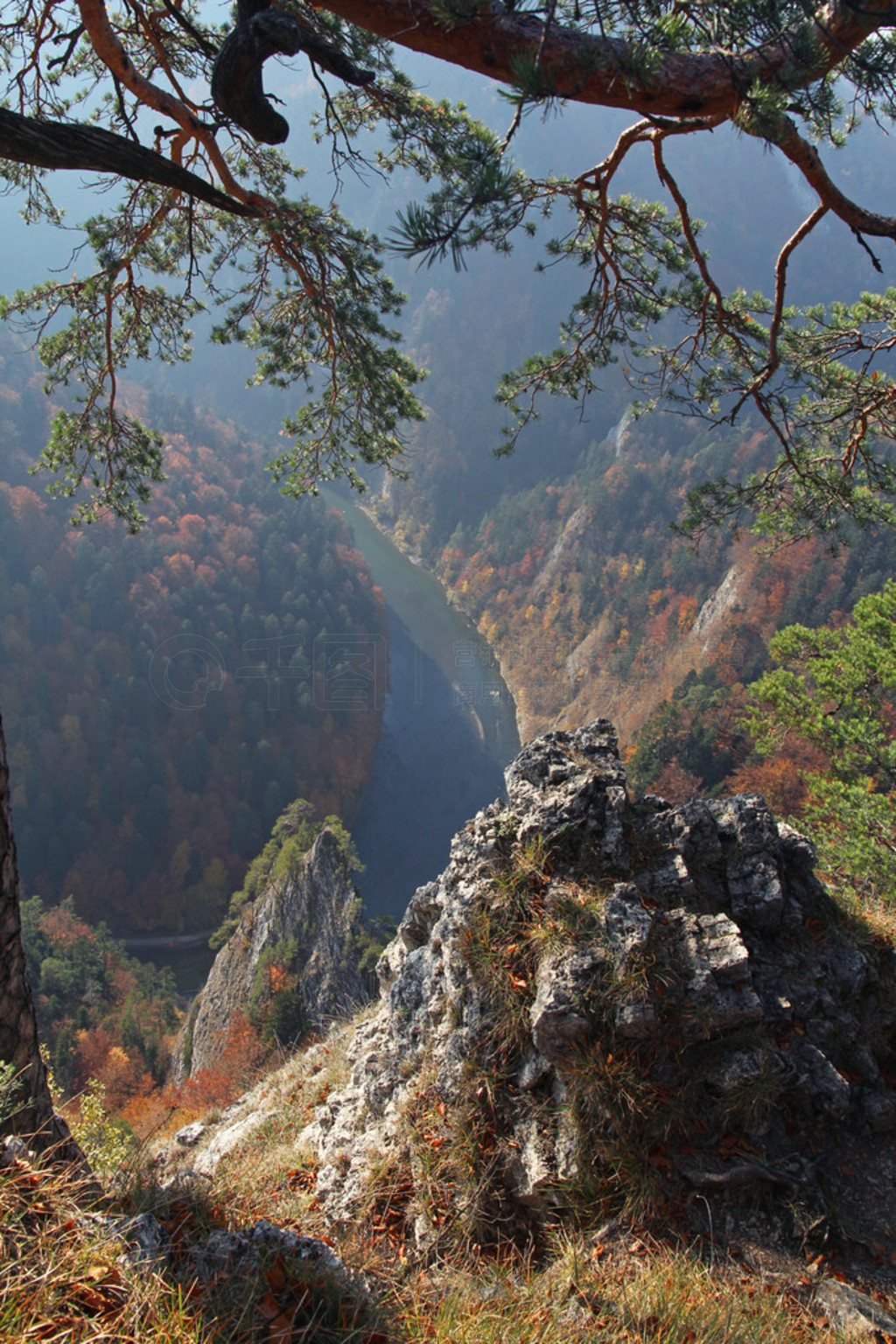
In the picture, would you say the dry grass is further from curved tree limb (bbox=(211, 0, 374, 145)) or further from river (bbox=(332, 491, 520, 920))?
river (bbox=(332, 491, 520, 920))

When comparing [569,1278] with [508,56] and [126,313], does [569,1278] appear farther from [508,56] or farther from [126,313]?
[126,313]

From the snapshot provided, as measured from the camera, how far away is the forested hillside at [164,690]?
4494 cm

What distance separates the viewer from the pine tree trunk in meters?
2.20

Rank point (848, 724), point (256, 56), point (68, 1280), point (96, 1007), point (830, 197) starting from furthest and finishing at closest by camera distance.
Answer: point (96, 1007) < point (848, 724) < point (830, 197) < point (256, 56) < point (68, 1280)

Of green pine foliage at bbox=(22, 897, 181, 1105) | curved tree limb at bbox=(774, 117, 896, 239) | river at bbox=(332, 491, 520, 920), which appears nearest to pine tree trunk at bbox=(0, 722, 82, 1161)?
curved tree limb at bbox=(774, 117, 896, 239)

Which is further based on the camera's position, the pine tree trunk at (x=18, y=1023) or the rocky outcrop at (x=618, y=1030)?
the rocky outcrop at (x=618, y=1030)

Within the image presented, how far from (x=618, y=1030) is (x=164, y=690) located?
171ft

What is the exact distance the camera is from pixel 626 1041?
3070mm

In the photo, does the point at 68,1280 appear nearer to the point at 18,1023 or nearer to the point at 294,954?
the point at 18,1023

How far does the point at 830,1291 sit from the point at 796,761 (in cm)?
3011

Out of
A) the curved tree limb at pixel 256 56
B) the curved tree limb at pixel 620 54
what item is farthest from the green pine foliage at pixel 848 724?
the curved tree limb at pixel 256 56

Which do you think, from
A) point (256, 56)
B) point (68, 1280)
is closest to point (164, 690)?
point (256, 56)

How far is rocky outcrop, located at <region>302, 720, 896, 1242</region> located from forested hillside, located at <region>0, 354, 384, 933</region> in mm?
44842

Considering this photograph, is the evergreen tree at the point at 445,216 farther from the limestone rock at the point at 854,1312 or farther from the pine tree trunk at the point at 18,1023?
the limestone rock at the point at 854,1312
